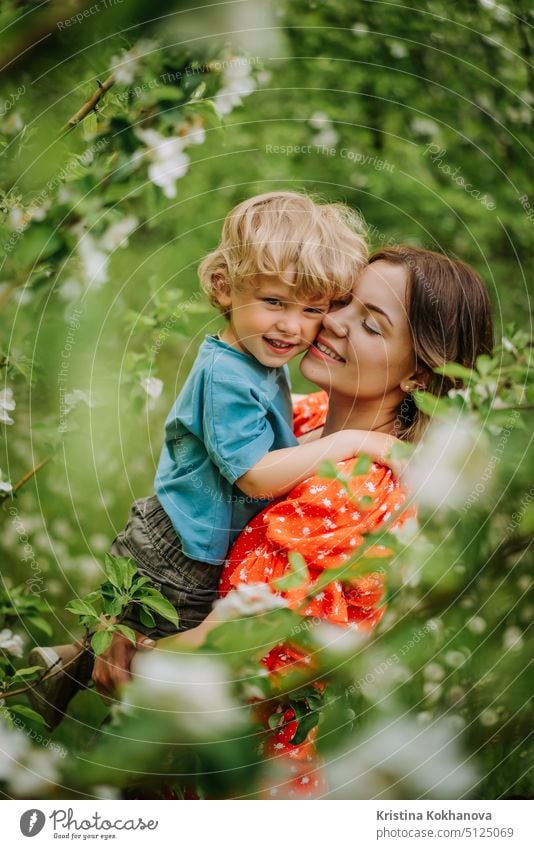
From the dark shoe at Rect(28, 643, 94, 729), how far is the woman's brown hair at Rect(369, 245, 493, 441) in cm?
55

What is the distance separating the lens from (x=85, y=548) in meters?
1.71

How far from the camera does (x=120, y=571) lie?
104 cm

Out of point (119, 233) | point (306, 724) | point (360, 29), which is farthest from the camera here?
point (360, 29)

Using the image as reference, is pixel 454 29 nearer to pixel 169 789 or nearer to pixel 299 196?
pixel 299 196

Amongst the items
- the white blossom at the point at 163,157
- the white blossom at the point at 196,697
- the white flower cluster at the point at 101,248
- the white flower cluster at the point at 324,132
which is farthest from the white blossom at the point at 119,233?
the white blossom at the point at 196,697

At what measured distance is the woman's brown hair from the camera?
1.07m

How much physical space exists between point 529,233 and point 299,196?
0.56 m

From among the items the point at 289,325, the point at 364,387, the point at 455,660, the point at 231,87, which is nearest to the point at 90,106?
the point at 231,87

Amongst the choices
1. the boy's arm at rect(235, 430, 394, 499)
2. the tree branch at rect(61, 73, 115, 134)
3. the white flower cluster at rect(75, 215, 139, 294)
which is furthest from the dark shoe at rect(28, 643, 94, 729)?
the tree branch at rect(61, 73, 115, 134)

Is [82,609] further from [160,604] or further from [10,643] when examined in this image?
[10,643]

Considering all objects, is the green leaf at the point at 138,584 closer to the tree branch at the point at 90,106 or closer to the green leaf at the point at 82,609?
the green leaf at the point at 82,609

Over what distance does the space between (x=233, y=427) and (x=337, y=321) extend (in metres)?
0.18
